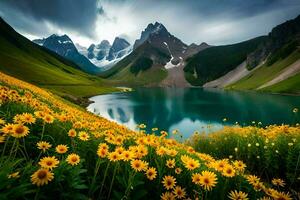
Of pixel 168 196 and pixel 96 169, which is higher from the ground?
pixel 96 169

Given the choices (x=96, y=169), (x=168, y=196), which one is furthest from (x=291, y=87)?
(x=96, y=169)

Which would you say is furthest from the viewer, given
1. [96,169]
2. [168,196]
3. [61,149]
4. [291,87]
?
[291,87]

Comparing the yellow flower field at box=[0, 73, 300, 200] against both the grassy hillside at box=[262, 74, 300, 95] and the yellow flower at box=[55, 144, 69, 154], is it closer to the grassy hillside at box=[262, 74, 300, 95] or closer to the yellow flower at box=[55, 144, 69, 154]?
the yellow flower at box=[55, 144, 69, 154]

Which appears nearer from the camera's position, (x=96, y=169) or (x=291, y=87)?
(x=96, y=169)

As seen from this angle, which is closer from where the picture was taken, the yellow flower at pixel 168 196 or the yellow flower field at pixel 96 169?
the yellow flower field at pixel 96 169

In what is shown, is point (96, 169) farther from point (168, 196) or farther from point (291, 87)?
point (291, 87)

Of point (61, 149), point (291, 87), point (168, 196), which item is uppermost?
point (291, 87)

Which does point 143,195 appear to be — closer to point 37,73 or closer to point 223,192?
point 223,192

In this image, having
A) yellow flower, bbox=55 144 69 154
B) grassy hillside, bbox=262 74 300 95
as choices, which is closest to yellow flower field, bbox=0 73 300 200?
yellow flower, bbox=55 144 69 154

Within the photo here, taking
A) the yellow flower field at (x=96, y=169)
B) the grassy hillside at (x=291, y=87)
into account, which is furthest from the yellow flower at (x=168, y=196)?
the grassy hillside at (x=291, y=87)

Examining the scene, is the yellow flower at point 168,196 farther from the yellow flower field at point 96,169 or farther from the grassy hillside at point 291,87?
the grassy hillside at point 291,87

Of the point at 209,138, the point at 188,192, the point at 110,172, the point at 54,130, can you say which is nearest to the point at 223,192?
the point at 188,192

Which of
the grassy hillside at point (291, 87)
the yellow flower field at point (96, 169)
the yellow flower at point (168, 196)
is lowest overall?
the yellow flower at point (168, 196)

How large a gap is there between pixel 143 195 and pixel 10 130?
2114 mm
